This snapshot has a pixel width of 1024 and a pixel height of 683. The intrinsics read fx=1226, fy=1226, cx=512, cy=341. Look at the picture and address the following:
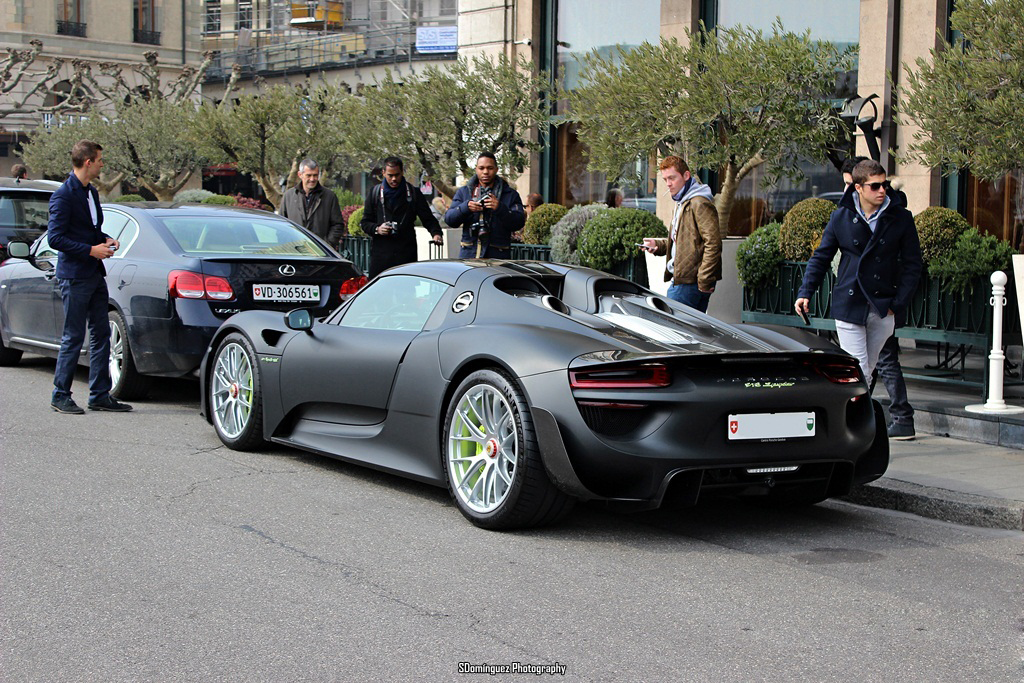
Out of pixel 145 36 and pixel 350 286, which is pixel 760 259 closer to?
pixel 350 286

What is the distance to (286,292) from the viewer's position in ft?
30.9

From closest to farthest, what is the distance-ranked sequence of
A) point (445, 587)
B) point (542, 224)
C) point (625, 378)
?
point (445, 587) → point (625, 378) → point (542, 224)

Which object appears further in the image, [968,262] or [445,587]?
[968,262]

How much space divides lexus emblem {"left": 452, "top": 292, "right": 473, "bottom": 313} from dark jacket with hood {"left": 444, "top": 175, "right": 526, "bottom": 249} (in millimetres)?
4760

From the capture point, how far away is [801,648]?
13.6 ft

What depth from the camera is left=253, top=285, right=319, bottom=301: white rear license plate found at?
930 centimetres

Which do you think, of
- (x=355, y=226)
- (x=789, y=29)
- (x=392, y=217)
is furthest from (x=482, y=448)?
(x=355, y=226)

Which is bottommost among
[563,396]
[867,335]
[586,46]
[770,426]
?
[770,426]

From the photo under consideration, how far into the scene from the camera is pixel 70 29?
60.8 m

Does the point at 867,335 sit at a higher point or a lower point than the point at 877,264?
lower

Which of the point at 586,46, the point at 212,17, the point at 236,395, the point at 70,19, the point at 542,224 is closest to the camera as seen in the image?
the point at 236,395

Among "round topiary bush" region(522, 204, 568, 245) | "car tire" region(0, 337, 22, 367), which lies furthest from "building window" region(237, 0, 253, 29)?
"car tire" region(0, 337, 22, 367)

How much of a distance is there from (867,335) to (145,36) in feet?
204

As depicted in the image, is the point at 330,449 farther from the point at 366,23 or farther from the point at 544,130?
the point at 366,23
